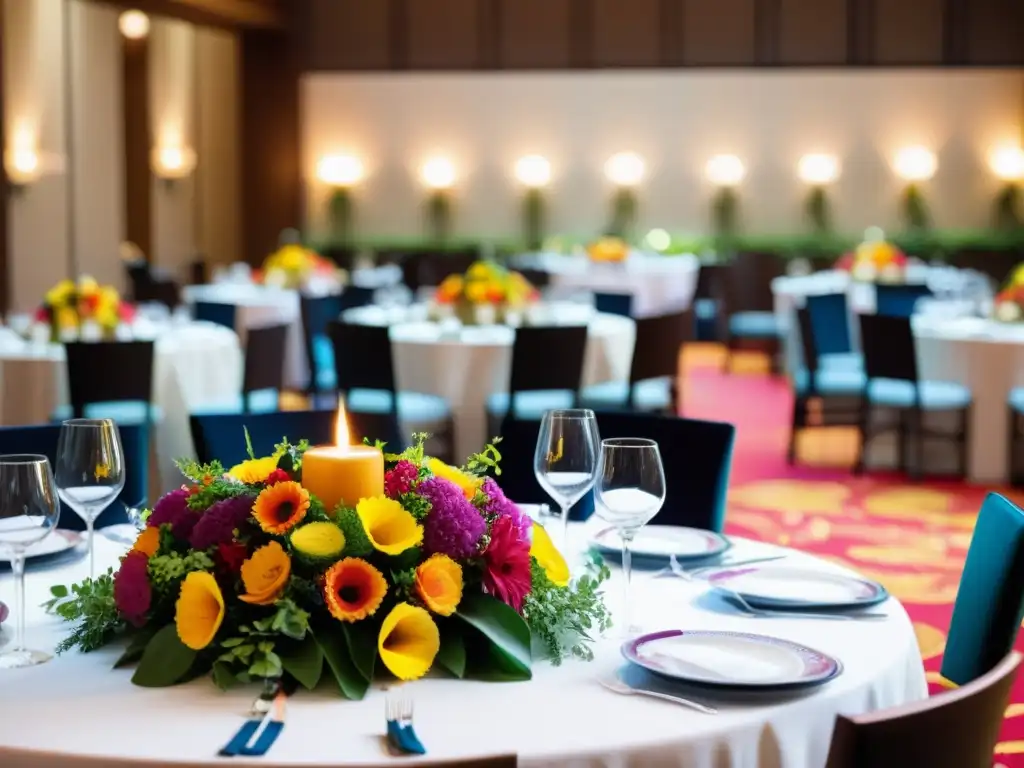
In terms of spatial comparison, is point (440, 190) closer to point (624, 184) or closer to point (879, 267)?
point (624, 184)

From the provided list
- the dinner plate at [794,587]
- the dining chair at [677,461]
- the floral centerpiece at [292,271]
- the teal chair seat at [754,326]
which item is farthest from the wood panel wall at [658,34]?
the dinner plate at [794,587]

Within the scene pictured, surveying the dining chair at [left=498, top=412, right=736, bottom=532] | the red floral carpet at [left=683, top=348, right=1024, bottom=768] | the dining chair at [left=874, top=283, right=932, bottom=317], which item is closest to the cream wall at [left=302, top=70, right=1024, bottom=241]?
the dining chair at [left=874, top=283, right=932, bottom=317]

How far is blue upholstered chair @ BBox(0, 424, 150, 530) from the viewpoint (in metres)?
3.23

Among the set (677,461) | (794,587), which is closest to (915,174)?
(677,461)

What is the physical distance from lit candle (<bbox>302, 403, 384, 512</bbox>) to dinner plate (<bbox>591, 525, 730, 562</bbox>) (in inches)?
25.8

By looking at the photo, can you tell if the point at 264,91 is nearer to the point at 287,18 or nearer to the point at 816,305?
the point at 287,18

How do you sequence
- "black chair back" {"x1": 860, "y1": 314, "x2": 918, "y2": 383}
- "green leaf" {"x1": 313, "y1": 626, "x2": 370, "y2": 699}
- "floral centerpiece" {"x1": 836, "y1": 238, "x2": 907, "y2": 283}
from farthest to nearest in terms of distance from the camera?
"floral centerpiece" {"x1": 836, "y1": 238, "x2": 907, "y2": 283}, "black chair back" {"x1": 860, "y1": 314, "x2": 918, "y2": 383}, "green leaf" {"x1": 313, "y1": 626, "x2": 370, "y2": 699}

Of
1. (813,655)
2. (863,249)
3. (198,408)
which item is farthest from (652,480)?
(863,249)

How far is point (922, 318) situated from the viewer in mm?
8055

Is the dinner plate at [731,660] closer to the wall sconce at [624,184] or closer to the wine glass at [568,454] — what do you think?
the wine glass at [568,454]

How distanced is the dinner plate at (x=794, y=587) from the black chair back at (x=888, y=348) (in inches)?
190

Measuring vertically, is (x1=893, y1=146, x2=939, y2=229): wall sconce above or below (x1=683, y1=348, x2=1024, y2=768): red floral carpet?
above

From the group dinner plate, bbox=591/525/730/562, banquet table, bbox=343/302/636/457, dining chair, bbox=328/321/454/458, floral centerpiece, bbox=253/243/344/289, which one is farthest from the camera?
floral centerpiece, bbox=253/243/344/289

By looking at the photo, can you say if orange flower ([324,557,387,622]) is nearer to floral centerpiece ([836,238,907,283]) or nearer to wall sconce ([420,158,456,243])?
floral centerpiece ([836,238,907,283])
